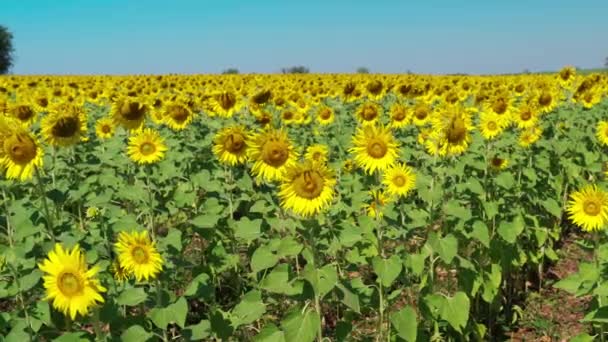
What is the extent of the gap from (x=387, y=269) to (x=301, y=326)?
679 mm

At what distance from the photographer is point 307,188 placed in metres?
3.29

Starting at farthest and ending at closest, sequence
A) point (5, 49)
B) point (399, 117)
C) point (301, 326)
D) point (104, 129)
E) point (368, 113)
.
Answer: point (5, 49) → point (104, 129) → point (399, 117) → point (368, 113) → point (301, 326)

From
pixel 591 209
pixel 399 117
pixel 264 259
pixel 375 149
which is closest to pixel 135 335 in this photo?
pixel 264 259

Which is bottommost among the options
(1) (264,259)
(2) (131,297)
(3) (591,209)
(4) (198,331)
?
(4) (198,331)

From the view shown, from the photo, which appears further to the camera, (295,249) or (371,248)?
(371,248)

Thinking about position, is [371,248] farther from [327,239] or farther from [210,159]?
[210,159]

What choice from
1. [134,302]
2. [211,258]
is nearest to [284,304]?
[211,258]

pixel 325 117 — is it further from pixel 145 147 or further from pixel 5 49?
pixel 5 49

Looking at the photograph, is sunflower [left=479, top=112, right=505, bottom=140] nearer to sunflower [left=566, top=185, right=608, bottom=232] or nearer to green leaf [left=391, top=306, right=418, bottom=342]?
sunflower [left=566, top=185, right=608, bottom=232]

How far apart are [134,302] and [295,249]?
1.00 meters

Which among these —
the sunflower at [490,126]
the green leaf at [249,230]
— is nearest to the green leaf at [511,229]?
the sunflower at [490,126]

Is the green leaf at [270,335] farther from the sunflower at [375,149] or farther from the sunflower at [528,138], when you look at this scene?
the sunflower at [528,138]

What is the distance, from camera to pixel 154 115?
8.61 metres

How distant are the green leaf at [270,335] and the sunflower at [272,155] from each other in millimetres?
913
